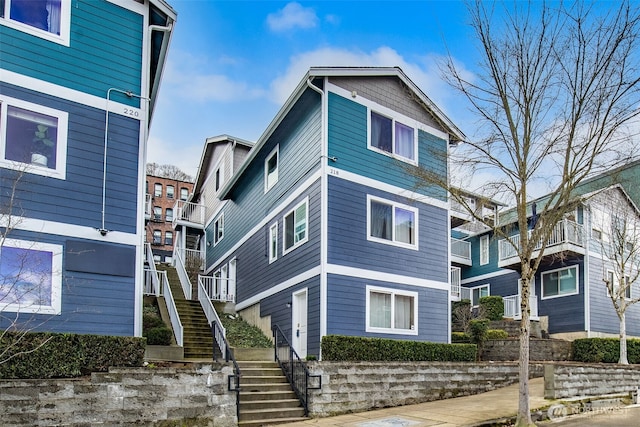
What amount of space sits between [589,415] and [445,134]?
31.8 feet

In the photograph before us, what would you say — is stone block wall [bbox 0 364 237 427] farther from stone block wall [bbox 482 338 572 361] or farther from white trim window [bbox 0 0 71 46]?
stone block wall [bbox 482 338 572 361]

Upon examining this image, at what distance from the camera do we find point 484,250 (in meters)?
31.3

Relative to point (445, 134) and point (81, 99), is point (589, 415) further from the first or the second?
point (81, 99)

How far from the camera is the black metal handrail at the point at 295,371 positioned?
38.9 ft

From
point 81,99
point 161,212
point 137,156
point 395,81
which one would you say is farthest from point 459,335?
point 161,212

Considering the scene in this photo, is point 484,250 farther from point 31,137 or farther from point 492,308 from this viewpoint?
point 31,137

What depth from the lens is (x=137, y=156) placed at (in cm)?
1214

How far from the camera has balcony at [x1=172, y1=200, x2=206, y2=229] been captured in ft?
99.3

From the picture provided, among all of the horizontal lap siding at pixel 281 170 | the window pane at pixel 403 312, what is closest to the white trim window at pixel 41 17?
the horizontal lap siding at pixel 281 170

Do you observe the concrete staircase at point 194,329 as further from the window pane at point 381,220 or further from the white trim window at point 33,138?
the white trim window at point 33,138

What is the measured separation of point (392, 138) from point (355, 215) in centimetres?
312

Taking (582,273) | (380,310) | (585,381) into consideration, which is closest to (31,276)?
(380,310)

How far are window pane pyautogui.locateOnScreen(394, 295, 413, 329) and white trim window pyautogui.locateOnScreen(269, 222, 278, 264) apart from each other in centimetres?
458

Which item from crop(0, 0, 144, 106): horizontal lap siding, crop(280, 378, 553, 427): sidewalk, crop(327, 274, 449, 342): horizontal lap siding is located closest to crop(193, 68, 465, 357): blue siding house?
crop(327, 274, 449, 342): horizontal lap siding
